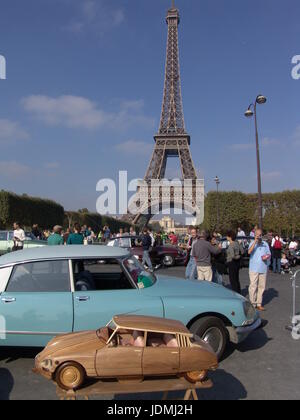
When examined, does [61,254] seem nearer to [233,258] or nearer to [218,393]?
A: [218,393]

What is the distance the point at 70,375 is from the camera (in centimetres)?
292

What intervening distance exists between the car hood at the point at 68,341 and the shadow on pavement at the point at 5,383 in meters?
0.94

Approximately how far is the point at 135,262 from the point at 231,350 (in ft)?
6.02

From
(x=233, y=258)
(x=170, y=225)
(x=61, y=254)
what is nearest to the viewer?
(x=61, y=254)

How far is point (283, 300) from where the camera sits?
8.34m

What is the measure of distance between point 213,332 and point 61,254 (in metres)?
2.16

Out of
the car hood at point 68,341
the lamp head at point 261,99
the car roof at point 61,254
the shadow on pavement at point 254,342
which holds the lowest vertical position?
the shadow on pavement at point 254,342

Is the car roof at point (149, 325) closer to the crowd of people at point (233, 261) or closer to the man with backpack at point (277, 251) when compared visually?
the crowd of people at point (233, 261)

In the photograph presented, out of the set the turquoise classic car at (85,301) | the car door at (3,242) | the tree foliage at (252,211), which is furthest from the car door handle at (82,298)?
the tree foliage at (252,211)

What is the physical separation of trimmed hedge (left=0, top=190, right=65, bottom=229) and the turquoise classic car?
3060cm

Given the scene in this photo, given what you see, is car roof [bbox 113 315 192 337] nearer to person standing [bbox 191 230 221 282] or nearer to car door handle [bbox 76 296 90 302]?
car door handle [bbox 76 296 90 302]

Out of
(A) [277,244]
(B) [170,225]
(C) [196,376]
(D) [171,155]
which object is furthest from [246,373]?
(B) [170,225]

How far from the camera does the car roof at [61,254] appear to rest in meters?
4.43
